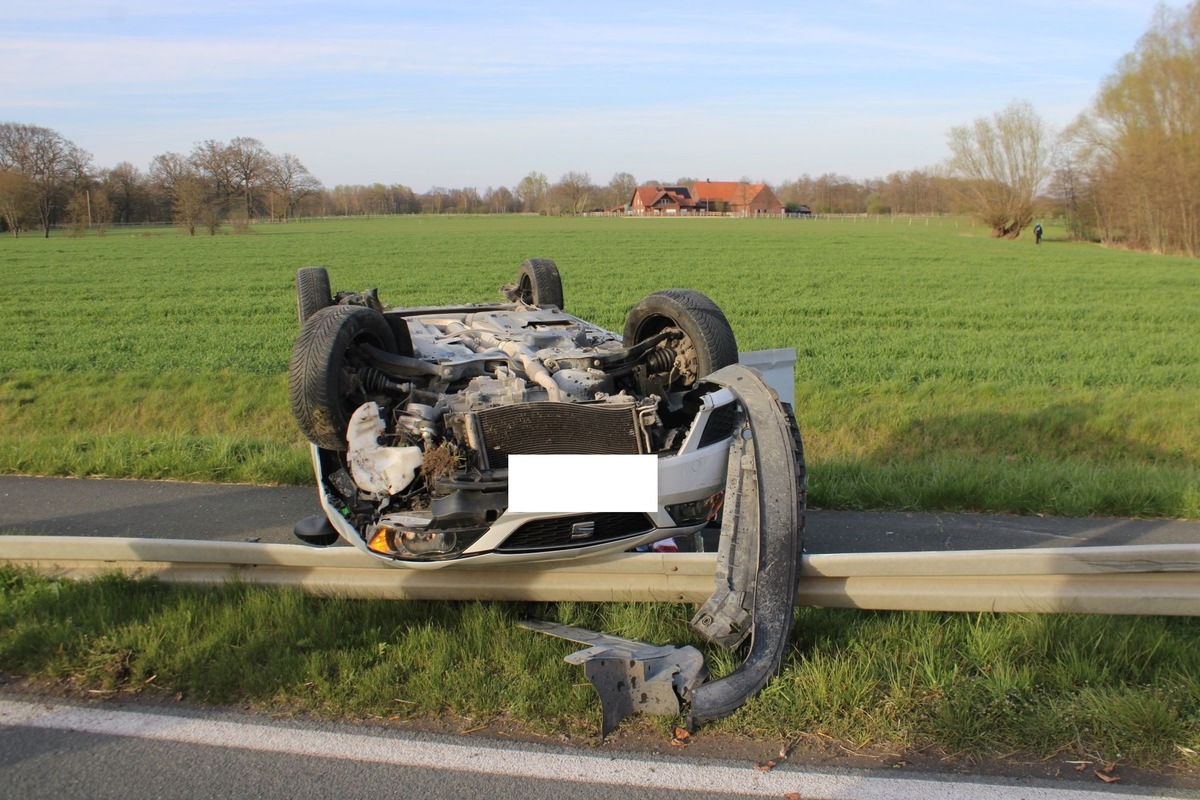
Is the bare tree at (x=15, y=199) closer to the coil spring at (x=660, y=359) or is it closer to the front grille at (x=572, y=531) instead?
the coil spring at (x=660, y=359)

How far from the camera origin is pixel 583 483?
3.82 metres

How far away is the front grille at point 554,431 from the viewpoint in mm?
3930

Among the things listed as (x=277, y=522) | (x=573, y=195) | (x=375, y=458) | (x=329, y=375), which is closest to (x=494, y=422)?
(x=375, y=458)

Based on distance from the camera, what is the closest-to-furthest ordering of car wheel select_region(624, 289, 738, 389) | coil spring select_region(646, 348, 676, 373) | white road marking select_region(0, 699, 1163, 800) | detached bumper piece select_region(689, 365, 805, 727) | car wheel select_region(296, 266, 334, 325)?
white road marking select_region(0, 699, 1163, 800) → detached bumper piece select_region(689, 365, 805, 727) → car wheel select_region(624, 289, 738, 389) → coil spring select_region(646, 348, 676, 373) → car wheel select_region(296, 266, 334, 325)

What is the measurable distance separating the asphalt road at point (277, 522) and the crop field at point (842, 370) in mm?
257

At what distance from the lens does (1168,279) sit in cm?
2916

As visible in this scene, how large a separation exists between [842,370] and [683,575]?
841 cm

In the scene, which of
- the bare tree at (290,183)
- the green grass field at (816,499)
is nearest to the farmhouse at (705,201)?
the bare tree at (290,183)

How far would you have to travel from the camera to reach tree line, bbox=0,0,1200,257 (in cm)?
4856

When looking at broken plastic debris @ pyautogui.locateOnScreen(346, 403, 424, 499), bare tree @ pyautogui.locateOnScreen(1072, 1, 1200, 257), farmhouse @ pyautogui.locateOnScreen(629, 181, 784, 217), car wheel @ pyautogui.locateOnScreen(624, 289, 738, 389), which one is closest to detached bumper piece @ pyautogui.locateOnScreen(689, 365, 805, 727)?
car wheel @ pyautogui.locateOnScreen(624, 289, 738, 389)

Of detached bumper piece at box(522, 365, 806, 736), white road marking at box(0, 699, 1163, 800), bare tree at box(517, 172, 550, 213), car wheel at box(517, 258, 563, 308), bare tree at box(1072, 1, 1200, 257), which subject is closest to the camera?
white road marking at box(0, 699, 1163, 800)

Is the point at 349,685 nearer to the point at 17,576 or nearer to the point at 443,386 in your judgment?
the point at 443,386

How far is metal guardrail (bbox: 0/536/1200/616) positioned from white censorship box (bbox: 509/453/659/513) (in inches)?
10.2

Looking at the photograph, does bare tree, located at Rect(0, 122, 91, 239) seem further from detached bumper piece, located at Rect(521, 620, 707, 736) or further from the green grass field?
detached bumper piece, located at Rect(521, 620, 707, 736)
